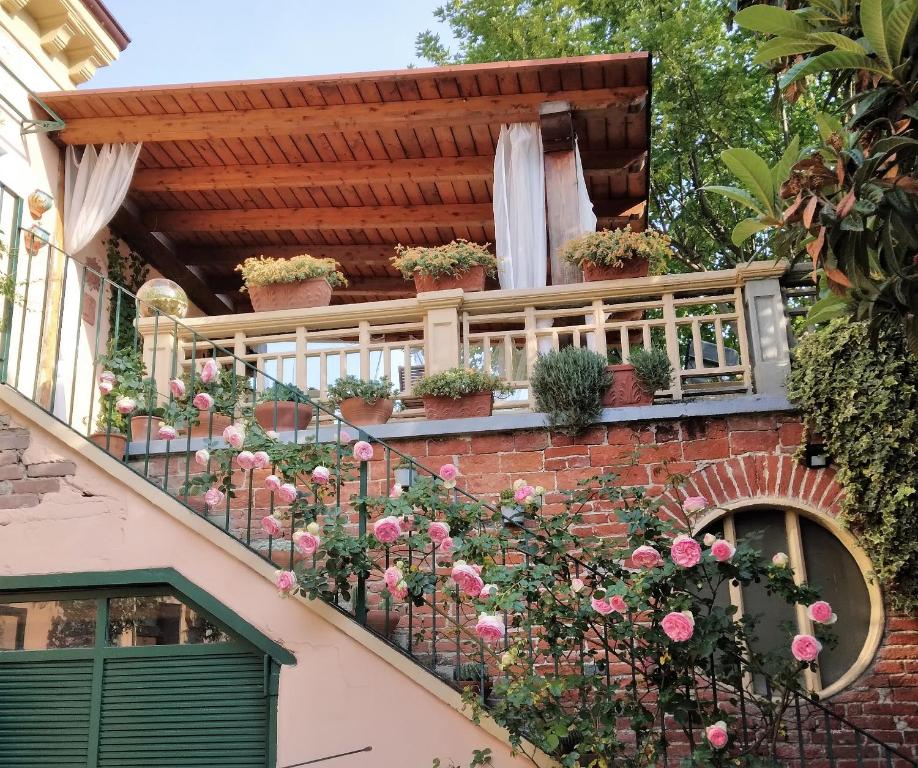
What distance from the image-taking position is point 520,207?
7973 millimetres

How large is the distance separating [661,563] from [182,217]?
24.4 feet

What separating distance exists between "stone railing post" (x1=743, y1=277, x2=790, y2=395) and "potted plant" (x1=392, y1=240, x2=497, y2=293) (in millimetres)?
1904

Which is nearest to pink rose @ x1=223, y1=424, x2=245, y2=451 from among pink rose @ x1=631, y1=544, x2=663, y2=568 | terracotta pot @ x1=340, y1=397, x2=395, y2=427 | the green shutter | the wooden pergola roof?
the green shutter

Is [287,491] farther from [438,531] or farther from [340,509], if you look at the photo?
[438,531]

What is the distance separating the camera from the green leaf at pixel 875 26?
3.55 metres

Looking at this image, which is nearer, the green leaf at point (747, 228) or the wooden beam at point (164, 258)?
the green leaf at point (747, 228)

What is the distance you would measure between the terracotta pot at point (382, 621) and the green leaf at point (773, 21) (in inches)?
125

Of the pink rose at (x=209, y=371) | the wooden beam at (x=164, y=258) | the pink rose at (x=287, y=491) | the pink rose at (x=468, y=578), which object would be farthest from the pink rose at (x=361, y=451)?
the wooden beam at (x=164, y=258)

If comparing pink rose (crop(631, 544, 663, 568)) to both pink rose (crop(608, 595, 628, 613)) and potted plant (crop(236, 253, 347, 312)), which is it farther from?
potted plant (crop(236, 253, 347, 312))

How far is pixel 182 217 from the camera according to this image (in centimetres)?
1019

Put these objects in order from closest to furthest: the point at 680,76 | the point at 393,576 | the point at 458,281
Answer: the point at 393,576 → the point at 458,281 → the point at 680,76

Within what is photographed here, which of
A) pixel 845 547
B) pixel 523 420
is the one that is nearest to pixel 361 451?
pixel 523 420

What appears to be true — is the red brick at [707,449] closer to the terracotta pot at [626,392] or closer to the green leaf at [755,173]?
the terracotta pot at [626,392]

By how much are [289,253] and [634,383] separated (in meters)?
6.17
